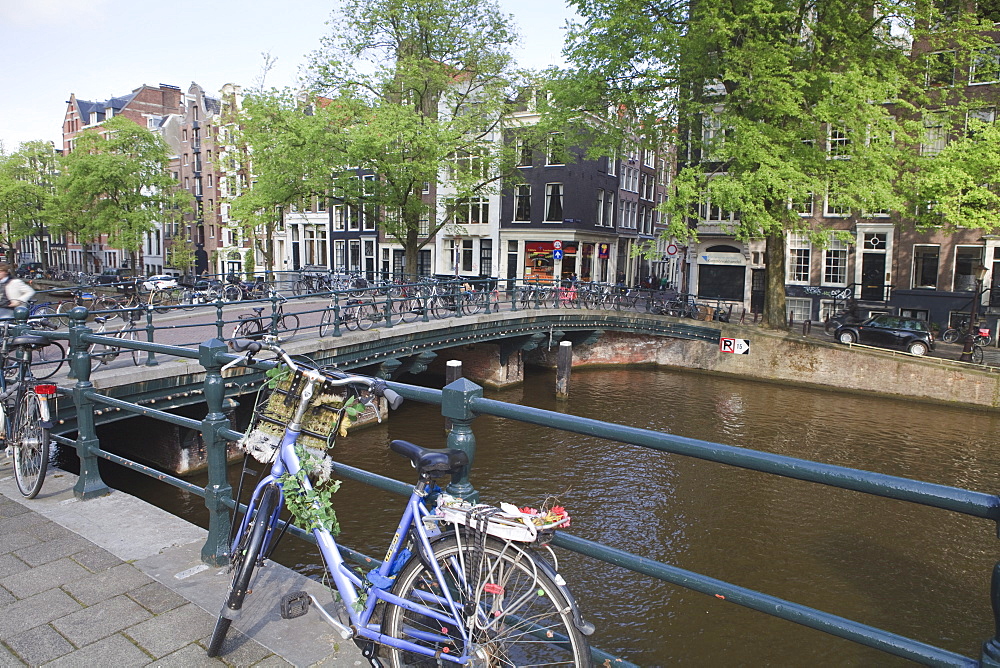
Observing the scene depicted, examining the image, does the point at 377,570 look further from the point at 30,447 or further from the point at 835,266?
the point at 835,266

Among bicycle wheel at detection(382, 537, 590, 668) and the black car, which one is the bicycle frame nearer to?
bicycle wheel at detection(382, 537, 590, 668)

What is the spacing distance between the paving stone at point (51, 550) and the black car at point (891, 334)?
964 inches

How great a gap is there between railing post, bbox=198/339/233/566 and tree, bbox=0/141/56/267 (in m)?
47.6

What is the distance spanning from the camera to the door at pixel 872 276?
28922mm

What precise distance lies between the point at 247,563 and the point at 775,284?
961 inches

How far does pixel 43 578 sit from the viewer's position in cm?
359

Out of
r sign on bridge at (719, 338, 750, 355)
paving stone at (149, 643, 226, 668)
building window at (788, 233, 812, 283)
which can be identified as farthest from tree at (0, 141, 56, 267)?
paving stone at (149, 643, 226, 668)

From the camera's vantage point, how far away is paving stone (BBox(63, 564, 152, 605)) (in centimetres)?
337

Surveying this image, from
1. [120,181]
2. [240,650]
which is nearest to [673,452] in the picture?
[240,650]

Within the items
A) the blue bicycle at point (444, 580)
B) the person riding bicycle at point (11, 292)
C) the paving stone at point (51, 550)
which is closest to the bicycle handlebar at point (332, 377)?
the blue bicycle at point (444, 580)

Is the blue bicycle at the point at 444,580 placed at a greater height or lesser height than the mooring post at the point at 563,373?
greater

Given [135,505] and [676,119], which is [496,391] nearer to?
[676,119]

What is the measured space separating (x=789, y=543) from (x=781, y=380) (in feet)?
44.9

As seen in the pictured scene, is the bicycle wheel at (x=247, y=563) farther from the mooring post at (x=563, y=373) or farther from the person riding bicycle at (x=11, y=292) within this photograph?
the mooring post at (x=563, y=373)
